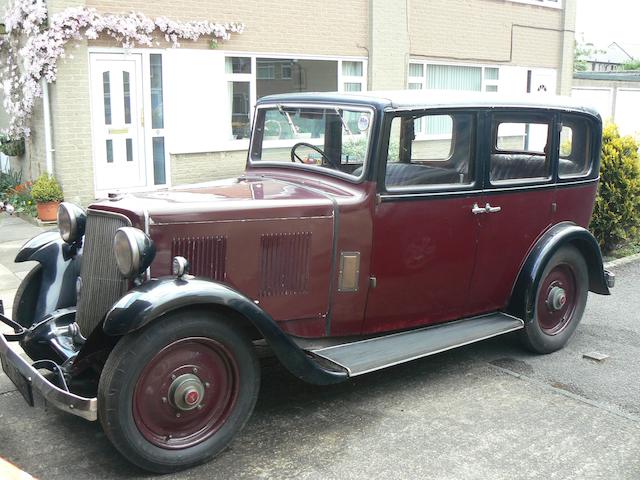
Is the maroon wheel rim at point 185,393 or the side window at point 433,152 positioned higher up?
the side window at point 433,152

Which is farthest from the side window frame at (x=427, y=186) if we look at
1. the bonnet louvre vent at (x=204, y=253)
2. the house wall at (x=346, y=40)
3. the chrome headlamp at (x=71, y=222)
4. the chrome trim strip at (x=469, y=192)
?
the house wall at (x=346, y=40)

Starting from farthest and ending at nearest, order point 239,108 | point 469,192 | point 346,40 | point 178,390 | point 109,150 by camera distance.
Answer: point 346,40, point 239,108, point 109,150, point 469,192, point 178,390

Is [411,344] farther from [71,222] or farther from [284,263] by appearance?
[71,222]

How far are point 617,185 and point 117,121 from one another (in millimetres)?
6713

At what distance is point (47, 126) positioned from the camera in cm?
955

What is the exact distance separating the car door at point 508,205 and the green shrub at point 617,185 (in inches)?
122

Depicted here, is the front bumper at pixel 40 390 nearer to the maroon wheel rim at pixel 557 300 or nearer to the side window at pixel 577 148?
the maroon wheel rim at pixel 557 300

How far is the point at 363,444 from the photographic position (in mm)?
3510

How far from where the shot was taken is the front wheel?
3.04 m

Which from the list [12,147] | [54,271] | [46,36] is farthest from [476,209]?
[12,147]

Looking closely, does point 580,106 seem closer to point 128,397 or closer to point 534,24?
point 128,397

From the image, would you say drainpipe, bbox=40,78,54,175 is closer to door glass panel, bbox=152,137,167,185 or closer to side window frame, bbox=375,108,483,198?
door glass panel, bbox=152,137,167,185

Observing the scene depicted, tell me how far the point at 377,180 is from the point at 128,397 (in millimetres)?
1790

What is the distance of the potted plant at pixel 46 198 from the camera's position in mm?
9133
